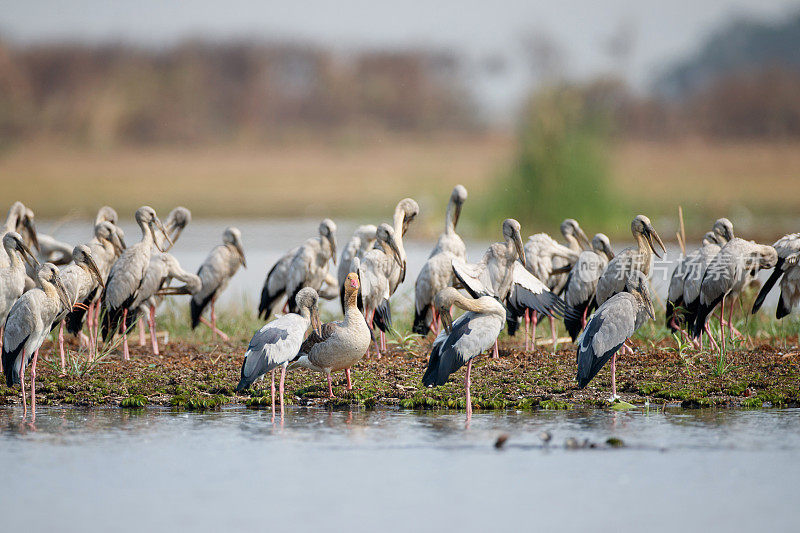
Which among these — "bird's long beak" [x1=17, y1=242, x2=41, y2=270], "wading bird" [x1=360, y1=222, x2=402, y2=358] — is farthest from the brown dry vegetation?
"bird's long beak" [x1=17, y1=242, x2=41, y2=270]

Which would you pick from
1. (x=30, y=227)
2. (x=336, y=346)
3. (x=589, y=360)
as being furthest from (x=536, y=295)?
(x=30, y=227)

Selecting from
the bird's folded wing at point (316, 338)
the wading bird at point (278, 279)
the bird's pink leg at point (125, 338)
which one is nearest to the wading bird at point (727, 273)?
the bird's folded wing at point (316, 338)

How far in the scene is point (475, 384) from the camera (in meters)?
8.25

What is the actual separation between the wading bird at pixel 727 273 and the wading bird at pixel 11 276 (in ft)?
18.3

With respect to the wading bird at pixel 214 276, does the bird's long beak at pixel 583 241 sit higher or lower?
higher

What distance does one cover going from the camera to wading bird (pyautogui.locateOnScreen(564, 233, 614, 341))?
31.2 feet

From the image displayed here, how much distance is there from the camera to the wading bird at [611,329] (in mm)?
7543

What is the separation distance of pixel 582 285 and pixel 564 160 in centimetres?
1048

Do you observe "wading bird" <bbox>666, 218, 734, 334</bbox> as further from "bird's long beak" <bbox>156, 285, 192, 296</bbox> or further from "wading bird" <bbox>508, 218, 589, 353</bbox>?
"bird's long beak" <bbox>156, 285, 192, 296</bbox>

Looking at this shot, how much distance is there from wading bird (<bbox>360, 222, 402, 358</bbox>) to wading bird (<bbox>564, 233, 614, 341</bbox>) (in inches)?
61.6

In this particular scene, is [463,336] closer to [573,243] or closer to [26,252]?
[573,243]

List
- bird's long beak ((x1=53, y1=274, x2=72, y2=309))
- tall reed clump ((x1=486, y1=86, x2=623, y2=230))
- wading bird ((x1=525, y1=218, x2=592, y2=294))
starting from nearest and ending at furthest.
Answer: bird's long beak ((x1=53, y1=274, x2=72, y2=309)) < wading bird ((x1=525, y1=218, x2=592, y2=294)) < tall reed clump ((x1=486, y1=86, x2=623, y2=230))

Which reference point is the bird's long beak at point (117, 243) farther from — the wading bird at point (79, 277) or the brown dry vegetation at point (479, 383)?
the brown dry vegetation at point (479, 383)

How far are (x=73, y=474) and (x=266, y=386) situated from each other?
2519mm
